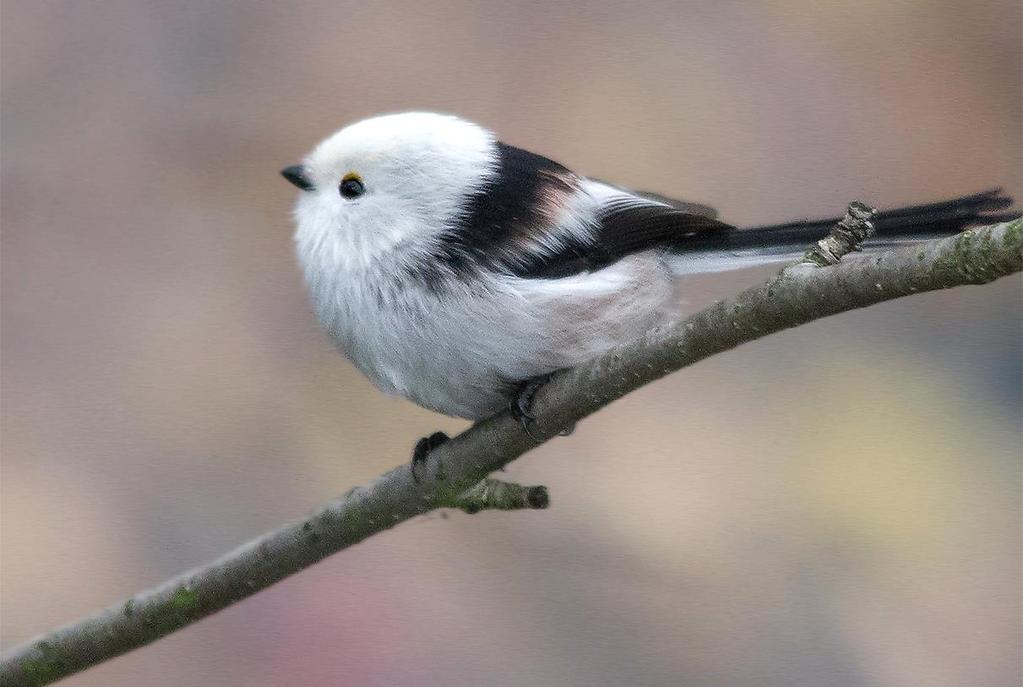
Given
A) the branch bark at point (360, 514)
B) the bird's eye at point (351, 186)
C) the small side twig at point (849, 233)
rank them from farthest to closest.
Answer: the bird's eye at point (351, 186)
the branch bark at point (360, 514)
the small side twig at point (849, 233)

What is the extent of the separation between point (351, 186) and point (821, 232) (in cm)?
47

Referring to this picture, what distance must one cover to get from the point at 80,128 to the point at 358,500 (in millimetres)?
1140

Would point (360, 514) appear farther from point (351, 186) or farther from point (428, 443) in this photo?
point (351, 186)

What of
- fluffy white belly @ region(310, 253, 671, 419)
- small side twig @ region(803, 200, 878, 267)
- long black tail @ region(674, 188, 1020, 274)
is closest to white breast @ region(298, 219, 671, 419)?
fluffy white belly @ region(310, 253, 671, 419)

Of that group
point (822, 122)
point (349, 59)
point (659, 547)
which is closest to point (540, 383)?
point (659, 547)

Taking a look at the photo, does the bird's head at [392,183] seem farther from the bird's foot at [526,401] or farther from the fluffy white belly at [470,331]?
the bird's foot at [526,401]

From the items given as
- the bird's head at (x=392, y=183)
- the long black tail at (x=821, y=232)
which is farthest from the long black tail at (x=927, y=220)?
the bird's head at (x=392, y=183)

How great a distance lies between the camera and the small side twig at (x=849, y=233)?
3.07 feet

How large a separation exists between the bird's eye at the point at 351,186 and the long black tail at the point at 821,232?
1.17 feet

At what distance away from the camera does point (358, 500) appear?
3.96 ft

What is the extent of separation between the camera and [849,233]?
3.10 ft

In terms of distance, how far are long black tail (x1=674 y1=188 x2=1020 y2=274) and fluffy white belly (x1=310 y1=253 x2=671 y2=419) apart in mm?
126

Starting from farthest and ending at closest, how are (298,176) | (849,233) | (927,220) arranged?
(298,176), (927,220), (849,233)

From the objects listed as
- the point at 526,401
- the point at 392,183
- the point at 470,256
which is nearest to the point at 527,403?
the point at 526,401
